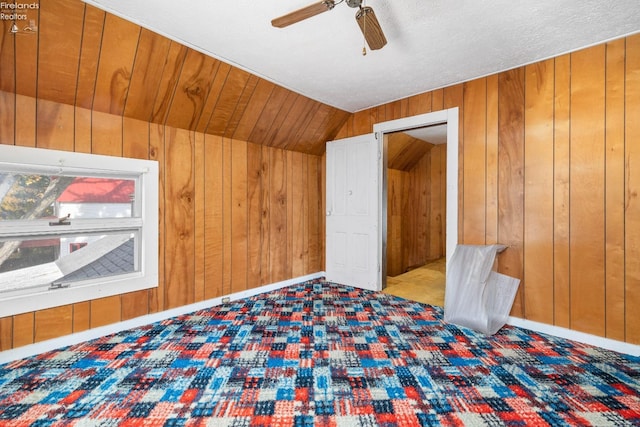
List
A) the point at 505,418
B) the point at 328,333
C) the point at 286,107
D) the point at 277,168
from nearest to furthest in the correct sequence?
the point at 505,418
the point at 328,333
the point at 286,107
the point at 277,168

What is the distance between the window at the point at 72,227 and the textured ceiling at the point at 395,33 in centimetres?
122

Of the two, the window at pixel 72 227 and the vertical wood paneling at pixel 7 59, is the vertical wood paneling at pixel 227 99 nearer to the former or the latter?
the window at pixel 72 227

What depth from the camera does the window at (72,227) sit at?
2133mm

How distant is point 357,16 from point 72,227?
264 centimetres

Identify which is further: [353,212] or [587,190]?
[353,212]

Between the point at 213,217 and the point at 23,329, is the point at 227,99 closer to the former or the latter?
the point at 213,217

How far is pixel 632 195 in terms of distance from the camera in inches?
86.6

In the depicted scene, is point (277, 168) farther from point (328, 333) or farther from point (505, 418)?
point (505, 418)

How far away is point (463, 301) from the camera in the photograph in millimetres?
2707

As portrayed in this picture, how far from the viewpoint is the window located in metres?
2.13

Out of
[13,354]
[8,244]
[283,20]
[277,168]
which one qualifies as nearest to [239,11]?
[283,20]

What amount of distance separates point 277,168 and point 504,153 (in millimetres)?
2580

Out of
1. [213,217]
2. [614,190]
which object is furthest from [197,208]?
[614,190]

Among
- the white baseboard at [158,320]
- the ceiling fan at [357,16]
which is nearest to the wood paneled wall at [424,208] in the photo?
the white baseboard at [158,320]
